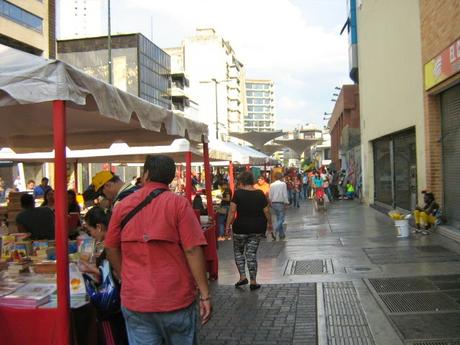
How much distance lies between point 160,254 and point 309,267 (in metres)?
6.73

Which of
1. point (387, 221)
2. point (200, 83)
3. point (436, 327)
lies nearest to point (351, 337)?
point (436, 327)

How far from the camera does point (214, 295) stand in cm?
771

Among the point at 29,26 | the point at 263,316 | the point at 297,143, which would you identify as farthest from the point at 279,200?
the point at 297,143

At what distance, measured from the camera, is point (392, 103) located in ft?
58.9

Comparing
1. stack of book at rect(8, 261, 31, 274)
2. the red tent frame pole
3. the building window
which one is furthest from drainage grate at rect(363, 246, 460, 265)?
the building window

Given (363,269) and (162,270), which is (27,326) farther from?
(363,269)

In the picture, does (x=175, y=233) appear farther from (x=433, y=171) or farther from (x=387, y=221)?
(x=387, y=221)

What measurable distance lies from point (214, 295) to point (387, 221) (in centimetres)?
1035

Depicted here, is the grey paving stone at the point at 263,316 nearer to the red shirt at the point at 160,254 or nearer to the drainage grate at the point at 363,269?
the drainage grate at the point at 363,269

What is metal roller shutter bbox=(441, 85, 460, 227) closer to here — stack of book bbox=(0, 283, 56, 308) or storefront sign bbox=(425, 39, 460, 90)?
storefront sign bbox=(425, 39, 460, 90)

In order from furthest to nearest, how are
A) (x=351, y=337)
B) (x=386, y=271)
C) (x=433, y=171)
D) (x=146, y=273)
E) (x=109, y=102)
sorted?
(x=433, y=171), (x=386, y=271), (x=351, y=337), (x=109, y=102), (x=146, y=273)

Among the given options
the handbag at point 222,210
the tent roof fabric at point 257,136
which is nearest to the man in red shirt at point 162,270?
the handbag at point 222,210

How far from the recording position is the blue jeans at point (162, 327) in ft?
10.9

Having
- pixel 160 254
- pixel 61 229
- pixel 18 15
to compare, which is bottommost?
pixel 160 254
